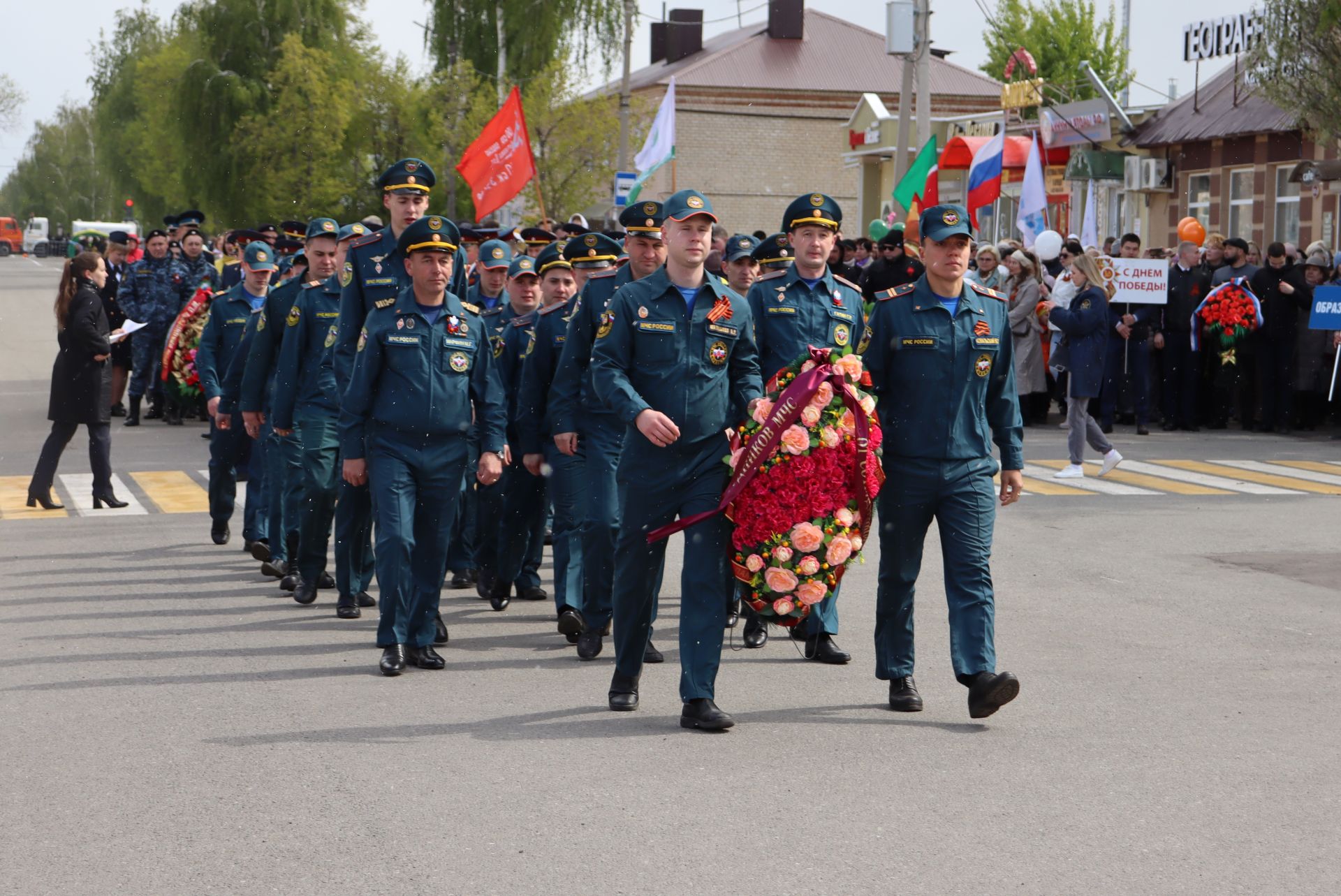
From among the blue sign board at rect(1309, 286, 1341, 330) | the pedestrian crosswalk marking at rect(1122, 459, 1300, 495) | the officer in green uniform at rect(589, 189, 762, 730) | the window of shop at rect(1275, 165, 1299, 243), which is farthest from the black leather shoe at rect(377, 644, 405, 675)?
the window of shop at rect(1275, 165, 1299, 243)

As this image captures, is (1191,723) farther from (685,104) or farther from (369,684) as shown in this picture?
(685,104)

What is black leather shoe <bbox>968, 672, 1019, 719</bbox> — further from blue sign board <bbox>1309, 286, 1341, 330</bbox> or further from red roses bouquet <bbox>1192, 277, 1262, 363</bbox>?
red roses bouquet <bbox>1192, 277, 1262, 363</bbox>

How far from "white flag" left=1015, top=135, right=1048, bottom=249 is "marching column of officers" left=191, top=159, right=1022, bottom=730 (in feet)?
46.7

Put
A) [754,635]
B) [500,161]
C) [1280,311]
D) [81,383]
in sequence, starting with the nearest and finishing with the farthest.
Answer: [754,635]
[81,383]
[1280,311]
[500,161]

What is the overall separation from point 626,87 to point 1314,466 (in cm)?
2866

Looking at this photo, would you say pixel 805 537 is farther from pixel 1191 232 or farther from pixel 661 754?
pixel 1191 232

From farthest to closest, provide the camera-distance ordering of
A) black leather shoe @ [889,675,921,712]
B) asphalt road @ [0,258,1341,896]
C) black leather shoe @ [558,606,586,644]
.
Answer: black leather shoe @ [558,606,586,644], black leather shoe @ [889,675,921,712], asphalt road @ [0,258,1341,896]

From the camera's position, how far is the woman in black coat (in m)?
14.6

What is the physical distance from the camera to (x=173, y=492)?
15820 millimetres

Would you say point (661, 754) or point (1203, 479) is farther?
point (1203, 479)

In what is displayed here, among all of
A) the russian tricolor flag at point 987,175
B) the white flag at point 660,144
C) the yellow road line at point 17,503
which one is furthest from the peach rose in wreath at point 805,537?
the white flag at point 660,144

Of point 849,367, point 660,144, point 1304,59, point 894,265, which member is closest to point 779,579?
A: point 849,367

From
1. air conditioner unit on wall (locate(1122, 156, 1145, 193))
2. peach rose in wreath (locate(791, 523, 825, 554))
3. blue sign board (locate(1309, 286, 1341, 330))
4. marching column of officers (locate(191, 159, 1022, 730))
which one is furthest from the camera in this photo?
air conditioner unit on wall (locate(1122, 156, 1145, 193))

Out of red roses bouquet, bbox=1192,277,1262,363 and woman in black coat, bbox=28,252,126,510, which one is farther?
red roses bouquet, bbox=1192,277,1262,363
